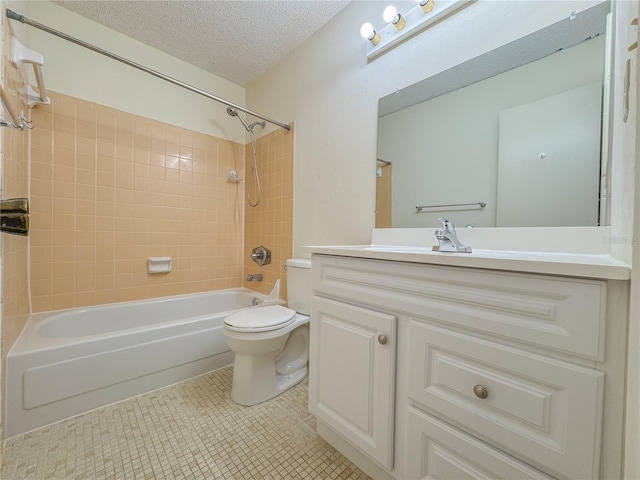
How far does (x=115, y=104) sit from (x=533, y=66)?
2.43m

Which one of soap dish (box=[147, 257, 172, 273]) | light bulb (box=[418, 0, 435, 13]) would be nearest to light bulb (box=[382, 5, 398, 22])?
light bulb (box=[418, 0, 435, 13])

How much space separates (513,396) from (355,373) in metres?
0.47

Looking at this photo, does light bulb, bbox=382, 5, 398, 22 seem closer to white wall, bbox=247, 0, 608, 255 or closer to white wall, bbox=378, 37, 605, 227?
white wall, bbox=247, 0, 608, 255

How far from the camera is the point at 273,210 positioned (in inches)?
84.6

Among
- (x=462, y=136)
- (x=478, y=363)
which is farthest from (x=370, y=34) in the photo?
(x=478, y=363)

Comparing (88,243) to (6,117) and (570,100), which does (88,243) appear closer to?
(6,117)

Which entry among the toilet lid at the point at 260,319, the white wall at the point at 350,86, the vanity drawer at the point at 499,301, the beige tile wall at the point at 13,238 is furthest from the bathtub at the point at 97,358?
the vanity drawer at the point at 499,301

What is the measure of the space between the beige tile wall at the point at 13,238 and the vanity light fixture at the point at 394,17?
1.69m

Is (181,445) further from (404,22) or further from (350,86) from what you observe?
(404,22)

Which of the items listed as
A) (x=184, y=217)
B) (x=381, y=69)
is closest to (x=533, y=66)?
(x=381, y=69)

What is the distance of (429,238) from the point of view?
1185 mm

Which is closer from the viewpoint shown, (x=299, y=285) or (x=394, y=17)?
(x=394, y=17)

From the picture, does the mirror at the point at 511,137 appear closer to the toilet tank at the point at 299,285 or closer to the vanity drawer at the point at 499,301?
the vanity drawer at the point at 499,301

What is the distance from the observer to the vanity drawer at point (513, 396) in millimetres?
502
